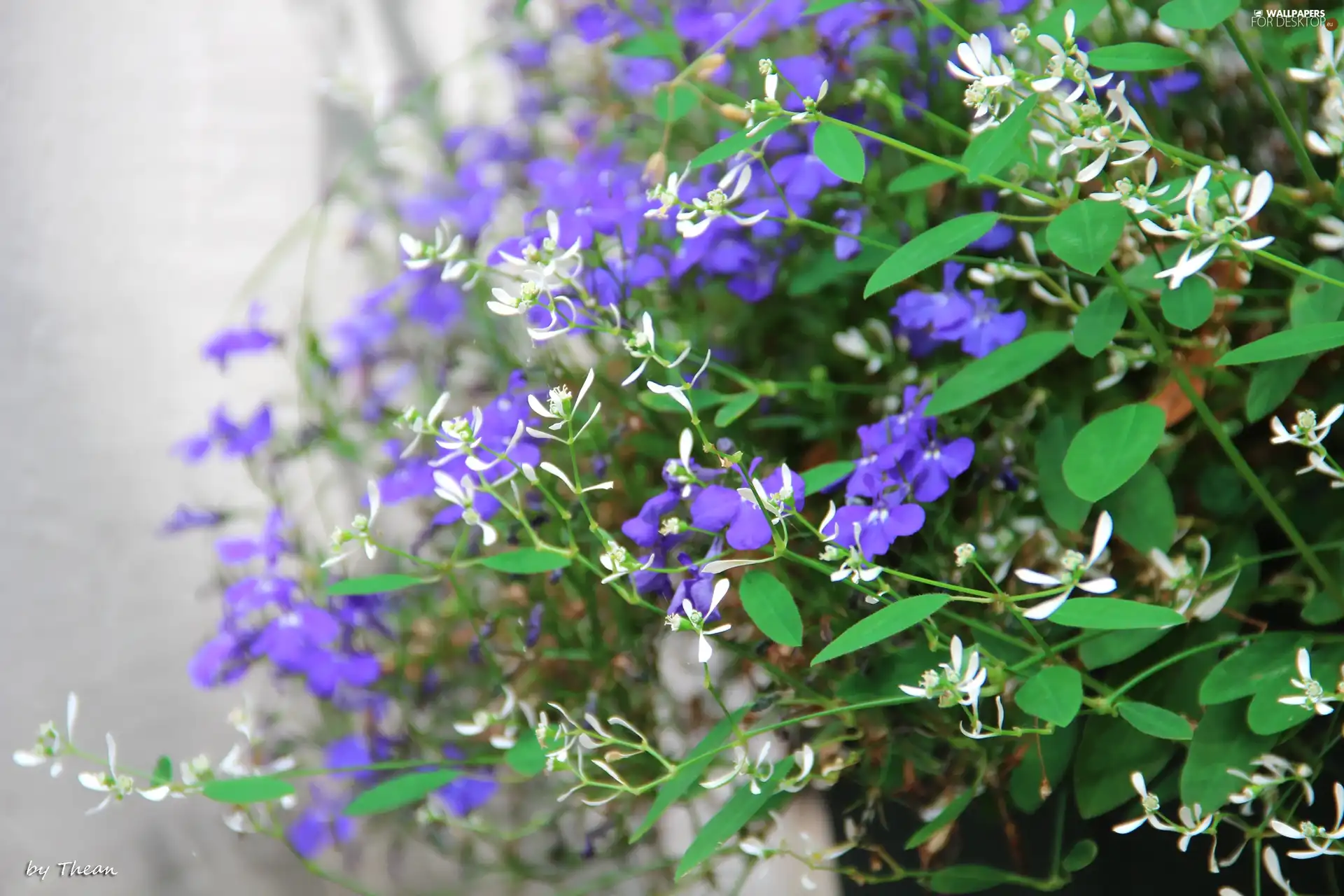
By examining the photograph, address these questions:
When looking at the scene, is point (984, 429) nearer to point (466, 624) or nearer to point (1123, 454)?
point (1123, 454)

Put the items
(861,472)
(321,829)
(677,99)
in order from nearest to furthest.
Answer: (861,472), (677,99), (321,829)

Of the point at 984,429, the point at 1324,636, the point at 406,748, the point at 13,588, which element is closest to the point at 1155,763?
the point at 1324,636

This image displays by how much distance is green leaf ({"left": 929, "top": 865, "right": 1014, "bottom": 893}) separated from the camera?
0.51 metres

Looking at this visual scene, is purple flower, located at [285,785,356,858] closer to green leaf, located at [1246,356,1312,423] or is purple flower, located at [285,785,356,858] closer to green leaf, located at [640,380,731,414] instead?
green leaf, located at [640,380,731,414]

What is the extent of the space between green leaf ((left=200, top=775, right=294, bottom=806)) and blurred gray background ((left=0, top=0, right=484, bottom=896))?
0.38 meters

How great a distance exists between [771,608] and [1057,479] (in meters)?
0.17

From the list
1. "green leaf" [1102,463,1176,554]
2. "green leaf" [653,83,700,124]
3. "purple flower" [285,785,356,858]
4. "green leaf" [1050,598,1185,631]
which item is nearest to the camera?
"green leaf" [1050,598,1185,631]

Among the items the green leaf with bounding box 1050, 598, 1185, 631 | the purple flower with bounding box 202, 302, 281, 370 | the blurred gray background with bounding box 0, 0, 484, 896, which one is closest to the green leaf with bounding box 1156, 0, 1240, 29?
the green leaf with bounding box 1050, 598, 1185, 631

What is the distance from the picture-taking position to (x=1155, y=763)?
1.54ft

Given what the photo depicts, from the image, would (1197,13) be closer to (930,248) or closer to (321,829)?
(930,248)

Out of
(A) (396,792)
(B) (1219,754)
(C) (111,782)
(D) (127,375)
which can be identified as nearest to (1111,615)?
(B) (1219,754)

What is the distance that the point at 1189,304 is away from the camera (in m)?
0.41

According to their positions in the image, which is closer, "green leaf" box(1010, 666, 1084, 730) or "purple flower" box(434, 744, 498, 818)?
"green leaf" box(1010, 666, 1084, 730)

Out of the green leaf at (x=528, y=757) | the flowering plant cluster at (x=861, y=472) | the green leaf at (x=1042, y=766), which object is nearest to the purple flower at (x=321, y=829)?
the flowering plant cluster at (x=861, y=472)
